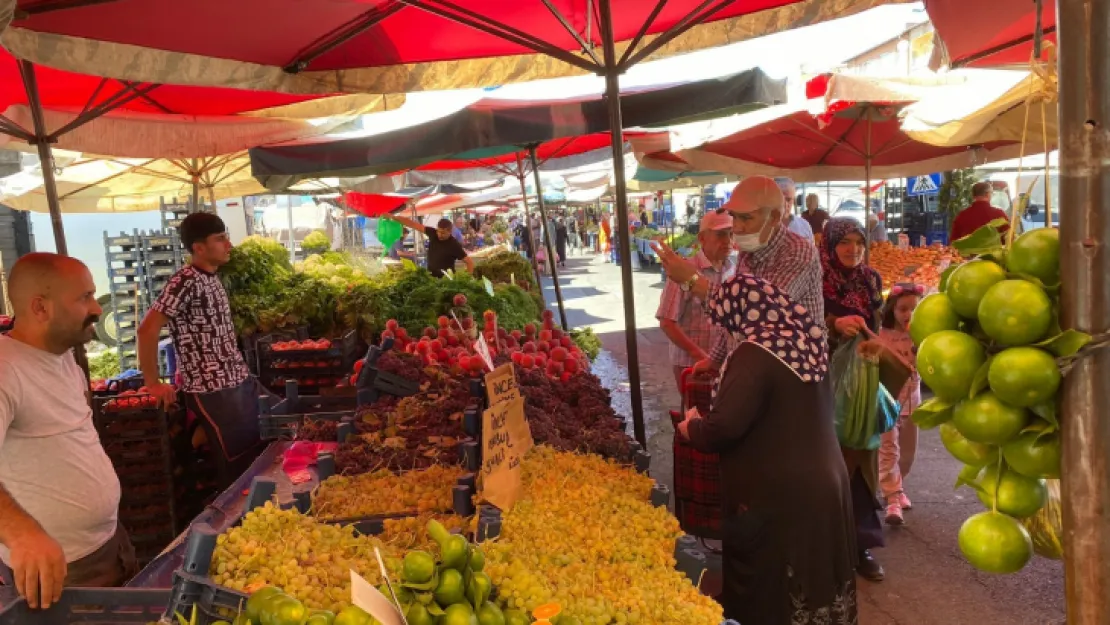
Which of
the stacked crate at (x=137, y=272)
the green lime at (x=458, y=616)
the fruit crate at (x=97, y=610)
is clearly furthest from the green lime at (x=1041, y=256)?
the stacked crate at (x=137, y=272)

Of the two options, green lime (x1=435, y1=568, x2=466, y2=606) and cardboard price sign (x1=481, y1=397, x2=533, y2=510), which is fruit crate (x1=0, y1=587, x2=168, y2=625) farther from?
cardboard price sign (x1=481, y1=397, x2=533, y2=510)

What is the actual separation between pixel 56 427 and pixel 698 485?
2.75 m

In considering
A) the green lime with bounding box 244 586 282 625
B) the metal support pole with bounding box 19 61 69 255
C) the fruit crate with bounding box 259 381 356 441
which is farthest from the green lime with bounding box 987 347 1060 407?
the metal support pole with bounding box 19 61 69 255

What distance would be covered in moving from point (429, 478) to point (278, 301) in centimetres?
446

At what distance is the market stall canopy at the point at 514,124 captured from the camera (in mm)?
4965

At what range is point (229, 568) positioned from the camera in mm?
1877

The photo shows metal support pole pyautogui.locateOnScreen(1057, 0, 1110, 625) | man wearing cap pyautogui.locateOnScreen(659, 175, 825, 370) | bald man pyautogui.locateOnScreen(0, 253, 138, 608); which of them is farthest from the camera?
man wearing cap pyautogui.locateOnScreen(659, 175, 825, 370)

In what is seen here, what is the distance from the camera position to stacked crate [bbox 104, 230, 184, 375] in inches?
333

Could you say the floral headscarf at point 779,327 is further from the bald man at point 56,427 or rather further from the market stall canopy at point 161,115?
the market stall canopy at point 161,115

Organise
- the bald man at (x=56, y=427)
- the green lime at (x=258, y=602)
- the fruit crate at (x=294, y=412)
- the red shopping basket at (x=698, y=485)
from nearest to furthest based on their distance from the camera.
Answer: the green lime at (x=258, y=602) < the bald man at (x=56, y=427) < the red shopping basket at (x=698, y=485) < the fruit crate at (x=294, y=412)

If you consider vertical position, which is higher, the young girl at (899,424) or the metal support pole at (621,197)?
the metal support pole at (621,197)

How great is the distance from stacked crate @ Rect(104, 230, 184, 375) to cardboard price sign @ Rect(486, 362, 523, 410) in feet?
21.3

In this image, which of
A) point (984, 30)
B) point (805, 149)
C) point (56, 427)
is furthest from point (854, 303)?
point (805, 149)

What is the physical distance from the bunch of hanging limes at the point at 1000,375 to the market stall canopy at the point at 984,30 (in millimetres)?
2797
